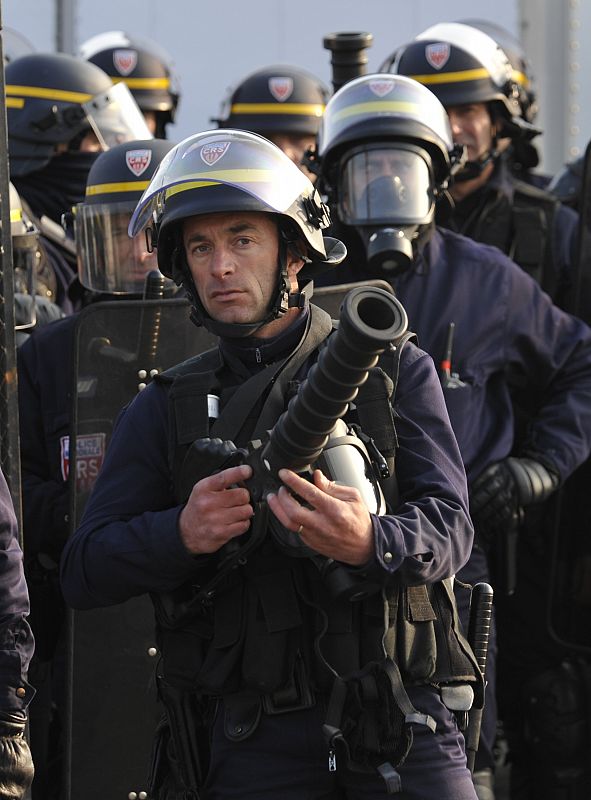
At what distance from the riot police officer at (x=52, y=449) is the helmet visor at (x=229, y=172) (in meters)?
1.24

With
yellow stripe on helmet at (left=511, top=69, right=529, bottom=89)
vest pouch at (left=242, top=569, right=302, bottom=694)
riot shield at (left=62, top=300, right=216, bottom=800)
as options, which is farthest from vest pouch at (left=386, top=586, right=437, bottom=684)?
yellow stripe on helmet at (left=511, top=69, right=529, bottom=89)

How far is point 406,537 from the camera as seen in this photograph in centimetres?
319

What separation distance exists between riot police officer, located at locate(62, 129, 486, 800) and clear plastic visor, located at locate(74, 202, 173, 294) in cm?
132

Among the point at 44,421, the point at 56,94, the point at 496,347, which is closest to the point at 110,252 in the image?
the point at 44,421

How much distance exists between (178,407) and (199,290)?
291 millimetres

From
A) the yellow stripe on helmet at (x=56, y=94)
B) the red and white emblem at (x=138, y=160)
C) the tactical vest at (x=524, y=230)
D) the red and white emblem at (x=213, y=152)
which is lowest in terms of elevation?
the tactical vest at (x=524, y=230)

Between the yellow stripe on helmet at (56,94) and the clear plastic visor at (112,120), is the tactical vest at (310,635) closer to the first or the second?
the clear plastic visor at (112,120)

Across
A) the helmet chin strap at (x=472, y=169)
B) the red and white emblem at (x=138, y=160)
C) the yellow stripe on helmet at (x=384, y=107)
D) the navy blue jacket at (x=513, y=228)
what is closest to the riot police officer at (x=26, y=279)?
the red and white emblem at (x=138, y=160)

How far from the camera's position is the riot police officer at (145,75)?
889 centimetres

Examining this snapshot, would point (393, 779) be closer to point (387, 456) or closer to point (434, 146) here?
point (387, 456)

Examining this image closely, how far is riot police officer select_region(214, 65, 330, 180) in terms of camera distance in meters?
8.09

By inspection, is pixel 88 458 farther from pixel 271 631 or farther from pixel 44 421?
pixel 271 631

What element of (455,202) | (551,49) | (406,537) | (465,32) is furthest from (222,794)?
(551,49)

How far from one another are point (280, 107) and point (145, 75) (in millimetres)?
1091
